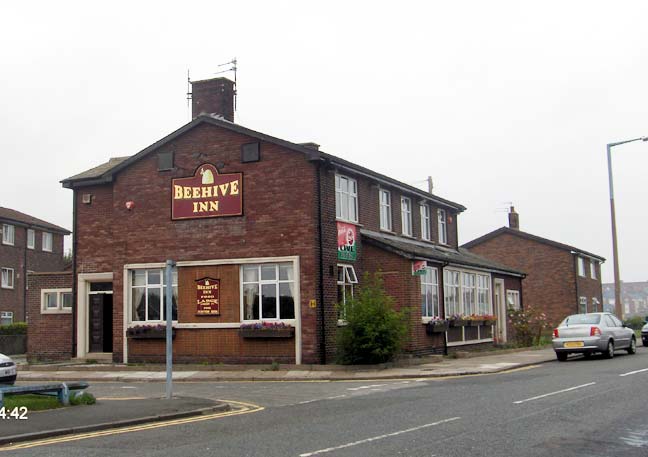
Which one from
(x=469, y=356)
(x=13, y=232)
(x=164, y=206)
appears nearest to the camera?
(x=164, y=206)

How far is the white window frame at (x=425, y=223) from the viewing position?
3197 centimetres

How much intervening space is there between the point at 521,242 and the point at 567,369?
2753 centimetres

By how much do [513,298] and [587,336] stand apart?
514 inches

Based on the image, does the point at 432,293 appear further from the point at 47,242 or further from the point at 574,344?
the point at 47,242

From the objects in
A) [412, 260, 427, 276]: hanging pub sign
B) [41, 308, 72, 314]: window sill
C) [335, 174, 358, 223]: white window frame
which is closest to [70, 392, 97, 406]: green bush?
[335, 174, 358, 223]: white window frame

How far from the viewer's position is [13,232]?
45.6 meters

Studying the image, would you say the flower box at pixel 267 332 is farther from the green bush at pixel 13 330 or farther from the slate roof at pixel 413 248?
the green bush at pixel 13 330

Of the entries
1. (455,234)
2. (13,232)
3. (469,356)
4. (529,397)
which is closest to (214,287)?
(469,356)

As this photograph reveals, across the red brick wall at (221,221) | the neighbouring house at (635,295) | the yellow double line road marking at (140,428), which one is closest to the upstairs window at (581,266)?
the red brick wall at (221,221)

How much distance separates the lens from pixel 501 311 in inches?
1374

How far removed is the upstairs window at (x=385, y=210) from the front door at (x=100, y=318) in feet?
32.0

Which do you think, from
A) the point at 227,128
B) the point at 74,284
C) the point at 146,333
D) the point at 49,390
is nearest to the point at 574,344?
the point at 227,128

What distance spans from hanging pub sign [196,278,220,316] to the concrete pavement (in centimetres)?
175

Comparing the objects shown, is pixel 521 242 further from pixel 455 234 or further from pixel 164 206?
pixel 164 206
